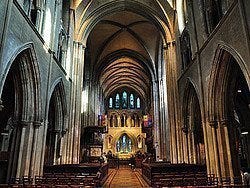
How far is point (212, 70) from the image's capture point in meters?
9.99

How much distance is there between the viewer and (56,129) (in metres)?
14.3

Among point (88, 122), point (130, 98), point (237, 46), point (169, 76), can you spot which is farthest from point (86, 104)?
point (130, 98)

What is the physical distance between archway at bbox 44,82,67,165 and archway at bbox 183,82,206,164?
7.89 meters

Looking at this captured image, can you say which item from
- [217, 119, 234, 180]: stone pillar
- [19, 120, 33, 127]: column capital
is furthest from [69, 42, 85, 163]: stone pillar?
[217, 119, 234, 180]: stone pillar

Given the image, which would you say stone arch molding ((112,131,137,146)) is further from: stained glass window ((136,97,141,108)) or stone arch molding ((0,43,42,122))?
stone arch molding ((0,43,42,122))

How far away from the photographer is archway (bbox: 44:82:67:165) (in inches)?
559

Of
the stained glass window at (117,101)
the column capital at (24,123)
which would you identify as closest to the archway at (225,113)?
the column capital at (24,123)

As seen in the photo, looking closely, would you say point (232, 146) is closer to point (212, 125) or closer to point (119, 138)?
point (212, 125)

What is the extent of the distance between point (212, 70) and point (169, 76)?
819cm

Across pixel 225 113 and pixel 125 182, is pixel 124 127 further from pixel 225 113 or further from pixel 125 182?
pixel 225 113

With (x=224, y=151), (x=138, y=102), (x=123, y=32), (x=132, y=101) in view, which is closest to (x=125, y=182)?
(x=224, y=151)

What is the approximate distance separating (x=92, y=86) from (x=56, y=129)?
1392 cm

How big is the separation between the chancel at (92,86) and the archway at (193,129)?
0.06m

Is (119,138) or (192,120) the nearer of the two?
(192,120)
